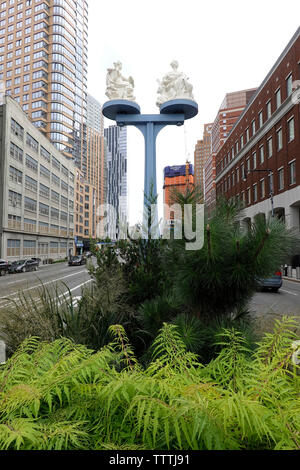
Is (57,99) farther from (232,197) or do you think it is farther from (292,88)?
(232,197)

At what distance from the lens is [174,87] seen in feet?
42.2

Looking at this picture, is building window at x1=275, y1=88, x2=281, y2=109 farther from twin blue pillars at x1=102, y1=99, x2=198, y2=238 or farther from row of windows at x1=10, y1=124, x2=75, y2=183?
row of windows at x1=10, y1=124, x2=75, y2=183

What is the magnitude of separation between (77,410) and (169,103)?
13.6 meters

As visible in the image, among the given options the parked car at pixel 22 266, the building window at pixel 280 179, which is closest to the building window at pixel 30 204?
the parked car at pixel 22 266

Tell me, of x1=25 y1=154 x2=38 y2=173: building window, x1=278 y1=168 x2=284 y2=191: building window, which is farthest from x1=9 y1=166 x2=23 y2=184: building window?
x1=278 y1=168 x2=284 y2=191: building window

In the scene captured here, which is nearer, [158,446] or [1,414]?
[158,446]

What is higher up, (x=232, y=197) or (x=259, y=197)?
(x=259, y=197)

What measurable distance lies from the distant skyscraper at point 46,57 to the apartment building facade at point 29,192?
62.9 feet

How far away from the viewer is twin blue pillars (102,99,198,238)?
505 inches

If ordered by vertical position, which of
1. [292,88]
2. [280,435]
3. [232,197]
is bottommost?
[280,435]

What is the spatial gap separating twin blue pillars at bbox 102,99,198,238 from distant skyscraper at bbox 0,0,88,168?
2526 inches

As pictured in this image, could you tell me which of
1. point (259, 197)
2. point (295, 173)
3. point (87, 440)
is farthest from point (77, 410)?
point (259, 197)

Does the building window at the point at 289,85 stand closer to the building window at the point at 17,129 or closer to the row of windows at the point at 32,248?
the building window at the point at 17,129

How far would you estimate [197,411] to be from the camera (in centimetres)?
101
